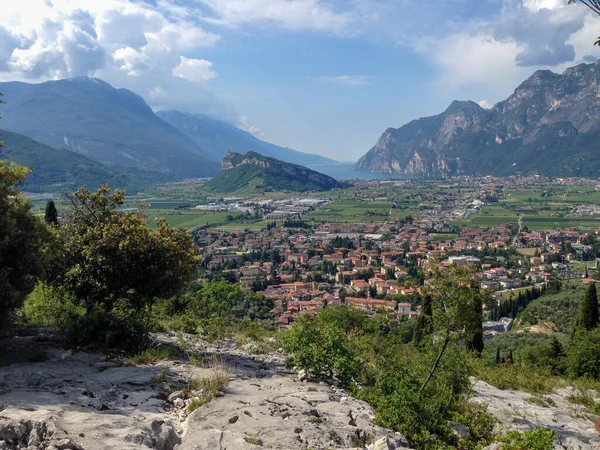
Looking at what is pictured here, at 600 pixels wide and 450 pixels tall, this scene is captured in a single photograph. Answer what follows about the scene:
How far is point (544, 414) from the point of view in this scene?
8.84 metres

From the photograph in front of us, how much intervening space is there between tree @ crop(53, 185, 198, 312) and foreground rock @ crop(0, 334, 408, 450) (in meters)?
1.55

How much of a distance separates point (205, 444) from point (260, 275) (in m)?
46.3

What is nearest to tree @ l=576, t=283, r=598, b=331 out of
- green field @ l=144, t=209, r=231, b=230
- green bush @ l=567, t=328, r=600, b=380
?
green bush @ l=567, t=328, r=600, b=380

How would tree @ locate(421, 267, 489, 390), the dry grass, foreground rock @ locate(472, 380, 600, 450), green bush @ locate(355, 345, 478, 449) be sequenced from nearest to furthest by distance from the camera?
the dry grass, green bush @ locate(355, 345, 478, 449), tree @ locate(421, 267, 489, 390), foreground rock @ locate(472, 380, 600, 450)

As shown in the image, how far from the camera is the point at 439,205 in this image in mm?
117438

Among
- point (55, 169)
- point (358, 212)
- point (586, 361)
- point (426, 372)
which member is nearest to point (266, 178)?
point (358, 212)

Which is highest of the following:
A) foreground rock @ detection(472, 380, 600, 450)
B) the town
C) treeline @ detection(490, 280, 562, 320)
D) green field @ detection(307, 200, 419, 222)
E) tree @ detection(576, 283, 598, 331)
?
green field @ detection(307, 200, 419, 222)

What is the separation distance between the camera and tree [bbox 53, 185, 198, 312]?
9031mm

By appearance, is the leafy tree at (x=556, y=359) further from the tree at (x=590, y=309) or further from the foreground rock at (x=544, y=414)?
the foreground rock at (x=544, y=414)

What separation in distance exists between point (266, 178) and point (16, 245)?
15937 cm

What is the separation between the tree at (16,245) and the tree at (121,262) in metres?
1.12

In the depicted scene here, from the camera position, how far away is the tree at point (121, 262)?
9031mm

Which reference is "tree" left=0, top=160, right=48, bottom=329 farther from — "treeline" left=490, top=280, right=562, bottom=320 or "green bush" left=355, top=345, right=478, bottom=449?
"treeline" left=490, top=280, right=562, bottom=320

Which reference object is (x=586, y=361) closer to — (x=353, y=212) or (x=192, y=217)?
(x=192, y=217)
